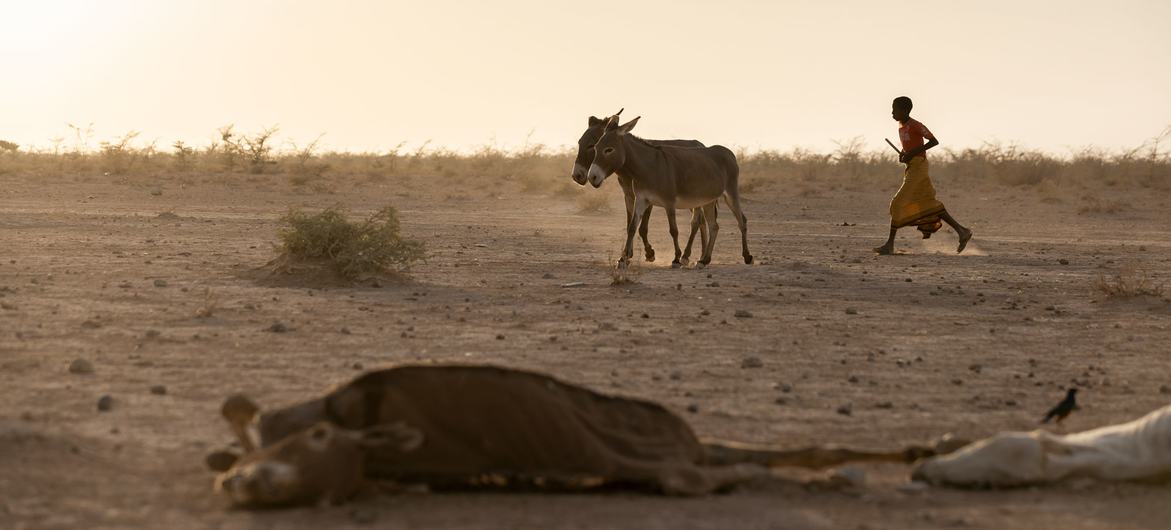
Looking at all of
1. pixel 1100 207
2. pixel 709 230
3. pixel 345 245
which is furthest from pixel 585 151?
pixel 1100 207

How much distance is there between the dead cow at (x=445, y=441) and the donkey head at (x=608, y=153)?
10047 mm

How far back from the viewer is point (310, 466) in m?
4.78

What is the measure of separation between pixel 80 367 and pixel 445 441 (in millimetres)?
Answer: 3544

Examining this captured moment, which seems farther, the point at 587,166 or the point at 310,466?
the point at 587,166

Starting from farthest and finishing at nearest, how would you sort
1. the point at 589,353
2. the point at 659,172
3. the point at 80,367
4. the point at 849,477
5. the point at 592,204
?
the point at 592,204, the point at 659,172, the point at 589,353, the point at 80,367, the point at 849,477

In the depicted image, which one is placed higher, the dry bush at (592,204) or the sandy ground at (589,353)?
the dry bush at (592,204)

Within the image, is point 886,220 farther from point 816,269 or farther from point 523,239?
point 816,269

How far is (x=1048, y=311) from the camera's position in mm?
12125

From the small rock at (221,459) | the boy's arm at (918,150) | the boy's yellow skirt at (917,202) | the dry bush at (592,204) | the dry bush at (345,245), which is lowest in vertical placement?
the small rock at (221,459)

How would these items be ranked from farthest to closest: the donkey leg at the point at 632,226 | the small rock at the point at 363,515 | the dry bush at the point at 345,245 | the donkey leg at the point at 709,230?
the donkey leg at the point at 709,230 < the donkey leg at the point at 632,226 < the dry bush at the point at 345,245 < the small rock at the point at 363,515

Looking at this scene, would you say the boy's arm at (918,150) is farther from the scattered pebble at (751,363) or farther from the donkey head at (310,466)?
the donkey head at (310,466)

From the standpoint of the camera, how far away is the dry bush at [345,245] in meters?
12.9

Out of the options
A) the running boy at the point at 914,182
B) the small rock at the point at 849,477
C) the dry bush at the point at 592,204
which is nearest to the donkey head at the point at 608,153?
the running boy at the point at 914,182

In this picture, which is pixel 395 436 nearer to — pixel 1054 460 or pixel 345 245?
pixel 1054 460
